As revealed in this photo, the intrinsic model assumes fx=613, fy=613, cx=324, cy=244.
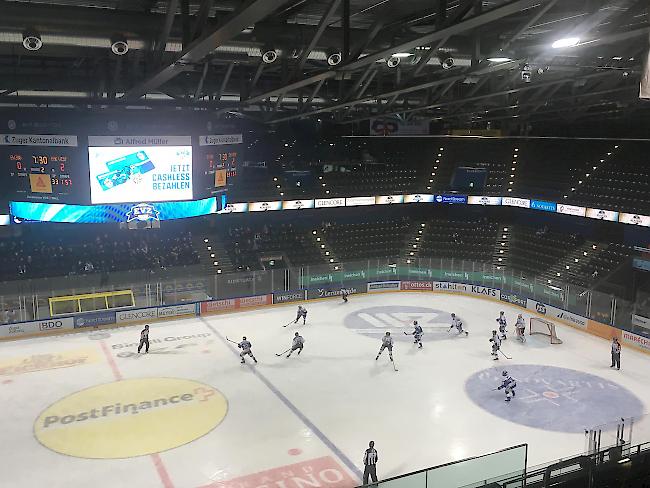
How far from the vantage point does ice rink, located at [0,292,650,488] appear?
1369 centimetres

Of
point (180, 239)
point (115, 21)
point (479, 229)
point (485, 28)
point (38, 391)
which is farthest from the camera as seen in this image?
point (479, 229)

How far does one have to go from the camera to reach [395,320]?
85.1 feet

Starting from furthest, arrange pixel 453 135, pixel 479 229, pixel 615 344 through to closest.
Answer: pixel 453 135
pixel 479 229
pixel 615 344

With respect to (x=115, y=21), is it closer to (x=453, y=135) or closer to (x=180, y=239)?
(x=180, y=239)

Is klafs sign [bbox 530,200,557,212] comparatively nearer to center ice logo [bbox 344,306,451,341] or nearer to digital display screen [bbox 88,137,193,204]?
center ice logo [bbox 344,306,451,341]

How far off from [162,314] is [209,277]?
2.55 metres

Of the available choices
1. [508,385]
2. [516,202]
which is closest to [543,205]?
[516,202]

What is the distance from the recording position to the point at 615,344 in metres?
19.9

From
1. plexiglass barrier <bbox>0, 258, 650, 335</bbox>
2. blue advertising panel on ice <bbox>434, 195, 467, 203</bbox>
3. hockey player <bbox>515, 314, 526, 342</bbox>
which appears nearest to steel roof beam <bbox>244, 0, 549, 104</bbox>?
hockey player <bbox>515, 314, 526, 342</bbox>

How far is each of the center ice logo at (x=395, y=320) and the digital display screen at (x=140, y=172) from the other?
342 inches

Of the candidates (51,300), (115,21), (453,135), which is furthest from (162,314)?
(453,135)

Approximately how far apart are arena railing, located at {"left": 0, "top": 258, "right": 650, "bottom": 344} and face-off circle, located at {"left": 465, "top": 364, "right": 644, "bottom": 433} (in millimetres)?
4900

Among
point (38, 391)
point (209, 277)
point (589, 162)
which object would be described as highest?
point (589, 162)

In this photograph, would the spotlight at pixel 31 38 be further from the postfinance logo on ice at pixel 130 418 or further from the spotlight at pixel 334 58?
the postfinance logo on ice at pixel 130 418
